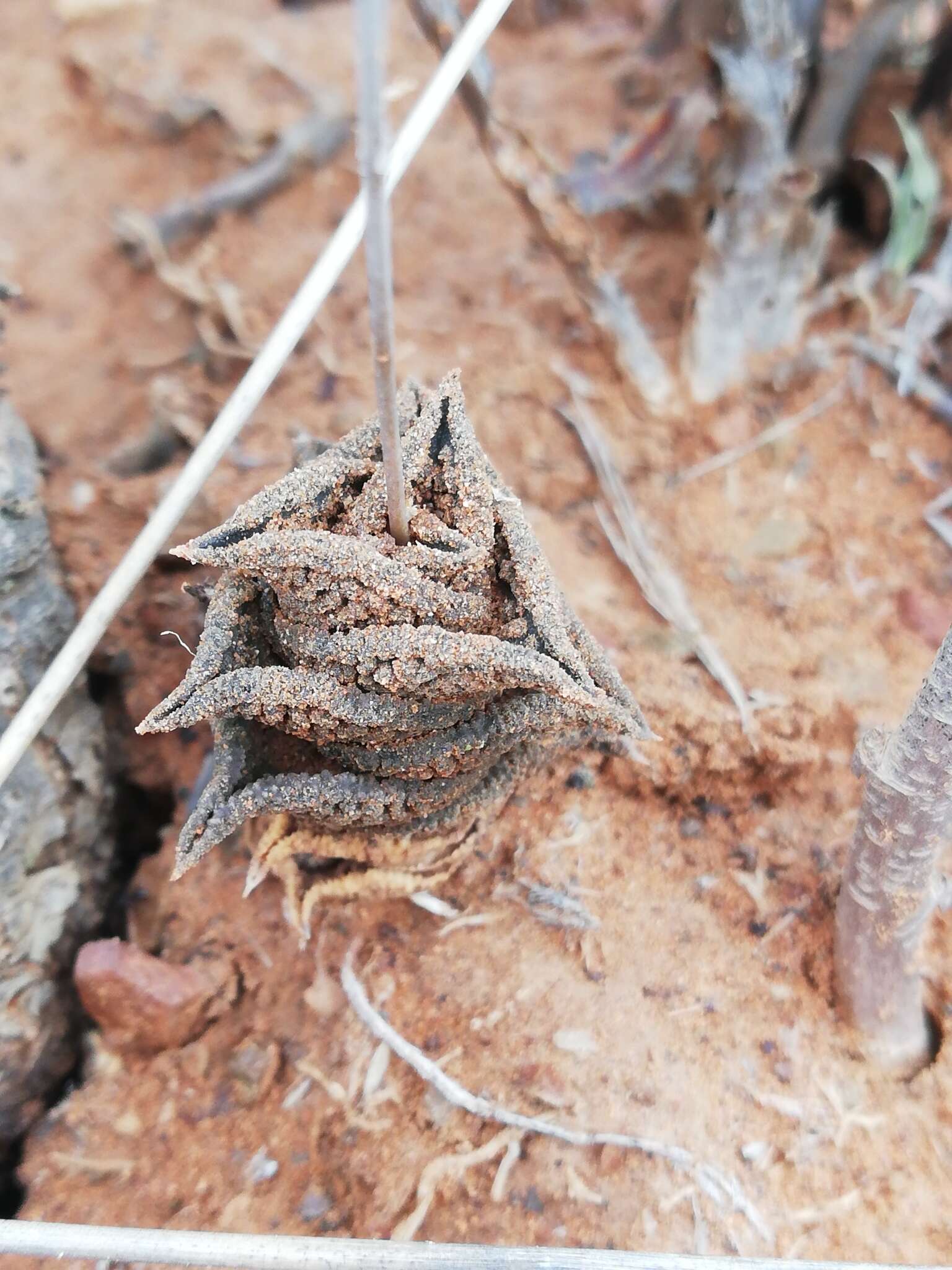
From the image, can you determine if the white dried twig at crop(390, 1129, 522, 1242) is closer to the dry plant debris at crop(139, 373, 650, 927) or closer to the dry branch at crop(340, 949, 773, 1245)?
the dry branch at crop(340, 949, 773, 1245)

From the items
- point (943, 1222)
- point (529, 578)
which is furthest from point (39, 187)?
point (943, 1222)

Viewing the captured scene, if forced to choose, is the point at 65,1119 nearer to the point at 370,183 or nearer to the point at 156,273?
the point at 370,183

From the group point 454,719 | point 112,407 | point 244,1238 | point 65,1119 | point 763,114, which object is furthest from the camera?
point 112,407

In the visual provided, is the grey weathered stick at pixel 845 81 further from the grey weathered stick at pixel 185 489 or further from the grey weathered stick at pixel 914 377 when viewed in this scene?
the grey weathered stick at pixel 185 489

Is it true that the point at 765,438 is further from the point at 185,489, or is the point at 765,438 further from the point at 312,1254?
the point at 312,1254

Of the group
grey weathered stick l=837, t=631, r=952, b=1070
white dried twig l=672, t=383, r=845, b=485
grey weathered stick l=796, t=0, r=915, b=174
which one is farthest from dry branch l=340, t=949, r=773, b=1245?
grey weathered stick l=796, t=0, r=915, b=174

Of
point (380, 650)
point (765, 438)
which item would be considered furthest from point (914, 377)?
point (380, 650)
